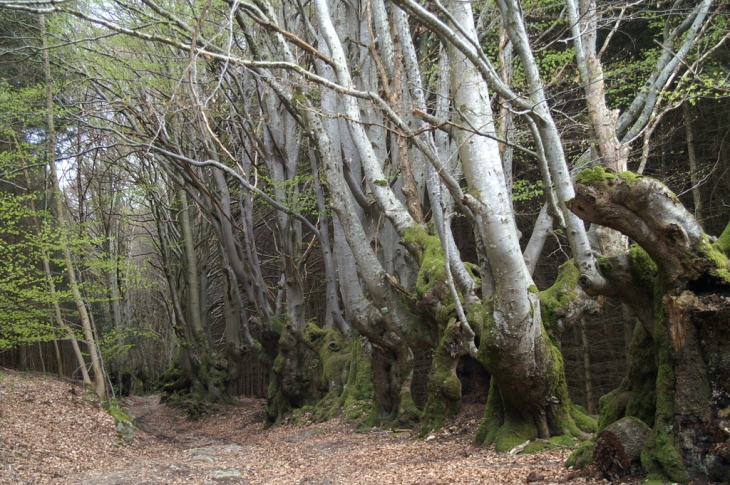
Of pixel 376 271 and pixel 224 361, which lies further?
pixel 224 361

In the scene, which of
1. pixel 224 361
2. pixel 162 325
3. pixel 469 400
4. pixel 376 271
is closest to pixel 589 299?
pixel 469 400

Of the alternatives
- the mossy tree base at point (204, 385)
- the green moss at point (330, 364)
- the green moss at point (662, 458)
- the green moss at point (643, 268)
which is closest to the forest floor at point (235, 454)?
the green moss at point (662, 458)

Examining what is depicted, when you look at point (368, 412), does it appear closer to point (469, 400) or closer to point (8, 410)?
point (469, 400)

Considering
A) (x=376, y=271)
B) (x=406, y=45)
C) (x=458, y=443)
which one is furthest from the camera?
(x=376, y=271)

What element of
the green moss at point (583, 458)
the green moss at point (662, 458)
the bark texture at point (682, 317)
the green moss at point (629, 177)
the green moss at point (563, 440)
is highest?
the green moss at point (629, 177)

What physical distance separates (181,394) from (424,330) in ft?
39.5

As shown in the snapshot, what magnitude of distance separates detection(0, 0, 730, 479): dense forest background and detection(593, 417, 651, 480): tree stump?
78cm

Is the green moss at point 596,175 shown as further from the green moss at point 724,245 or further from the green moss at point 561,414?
the green moss at point 561,414

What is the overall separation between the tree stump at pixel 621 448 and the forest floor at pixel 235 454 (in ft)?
0.51

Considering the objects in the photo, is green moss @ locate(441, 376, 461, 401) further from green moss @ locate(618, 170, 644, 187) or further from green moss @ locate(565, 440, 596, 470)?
green moss @ locate(618, 170, 644, 187)

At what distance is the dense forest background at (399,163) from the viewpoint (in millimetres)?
5973

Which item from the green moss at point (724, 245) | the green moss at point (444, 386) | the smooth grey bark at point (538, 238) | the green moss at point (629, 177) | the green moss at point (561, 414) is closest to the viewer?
the green moss at point (629, 177)

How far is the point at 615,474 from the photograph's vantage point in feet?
13.5

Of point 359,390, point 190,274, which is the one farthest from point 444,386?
point 190,274
